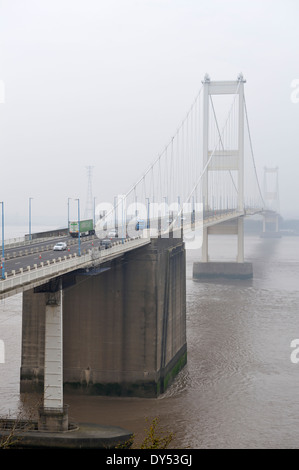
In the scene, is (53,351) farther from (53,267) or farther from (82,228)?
(82,228)

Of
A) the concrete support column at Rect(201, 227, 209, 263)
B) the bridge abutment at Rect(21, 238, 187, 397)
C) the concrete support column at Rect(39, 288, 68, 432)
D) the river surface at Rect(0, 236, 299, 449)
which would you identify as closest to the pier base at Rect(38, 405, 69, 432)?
the concrete support column at Rect(39, 288, 68, 432)

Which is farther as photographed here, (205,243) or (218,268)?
(218,268)

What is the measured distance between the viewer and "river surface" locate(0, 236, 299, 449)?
69.0 feet

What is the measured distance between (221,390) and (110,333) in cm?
417

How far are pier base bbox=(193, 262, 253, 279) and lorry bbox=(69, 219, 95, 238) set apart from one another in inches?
1082

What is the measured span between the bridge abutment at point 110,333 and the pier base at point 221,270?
34946 millimetres

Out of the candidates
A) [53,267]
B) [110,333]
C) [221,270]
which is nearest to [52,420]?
[53,267]

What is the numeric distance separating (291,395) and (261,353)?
6.28 m

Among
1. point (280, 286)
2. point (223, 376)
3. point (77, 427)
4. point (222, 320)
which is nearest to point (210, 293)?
point (280, 286)

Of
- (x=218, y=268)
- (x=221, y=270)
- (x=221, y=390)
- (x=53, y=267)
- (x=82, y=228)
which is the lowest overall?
(x=221, y=390)

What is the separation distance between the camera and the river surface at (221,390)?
828 inches

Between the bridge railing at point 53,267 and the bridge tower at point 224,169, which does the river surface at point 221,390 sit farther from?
→ the bridge tower at point 224,169

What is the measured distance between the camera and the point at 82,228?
1244 inches

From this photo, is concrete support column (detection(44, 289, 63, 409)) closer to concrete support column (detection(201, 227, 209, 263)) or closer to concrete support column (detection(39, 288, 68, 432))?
concrete support column (detection(39, 288, 68, 432))
